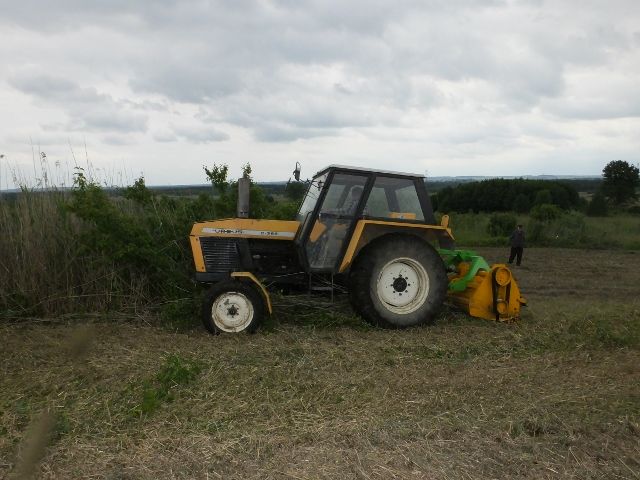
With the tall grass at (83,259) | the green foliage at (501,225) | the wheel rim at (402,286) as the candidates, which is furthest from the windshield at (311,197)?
the green foliage at (501,225)

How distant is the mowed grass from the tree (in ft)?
111

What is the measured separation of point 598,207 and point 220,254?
31158 millimetres

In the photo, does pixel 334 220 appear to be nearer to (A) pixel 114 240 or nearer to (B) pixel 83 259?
(A) pixel 114 240

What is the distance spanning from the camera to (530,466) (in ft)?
11.4

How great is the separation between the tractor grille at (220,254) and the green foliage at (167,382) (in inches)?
71.9

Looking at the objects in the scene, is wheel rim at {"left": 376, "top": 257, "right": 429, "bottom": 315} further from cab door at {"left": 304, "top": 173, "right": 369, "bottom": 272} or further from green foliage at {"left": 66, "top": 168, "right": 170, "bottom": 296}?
green foliage at {"left": 66, "top": 168, "right": 170, "bottom": 296}

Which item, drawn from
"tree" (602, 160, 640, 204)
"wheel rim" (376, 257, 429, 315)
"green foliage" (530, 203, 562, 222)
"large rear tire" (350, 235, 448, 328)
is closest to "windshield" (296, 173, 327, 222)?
"large rear tire" (350, 235, 448, 328)

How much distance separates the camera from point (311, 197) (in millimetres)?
7125

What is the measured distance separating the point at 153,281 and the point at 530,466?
515cm

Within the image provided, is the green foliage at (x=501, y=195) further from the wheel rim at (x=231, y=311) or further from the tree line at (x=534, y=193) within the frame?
the wheel rim at (x=231, y=311)

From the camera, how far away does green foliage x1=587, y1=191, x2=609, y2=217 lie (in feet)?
109

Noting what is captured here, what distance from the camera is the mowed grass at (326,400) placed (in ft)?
11.5

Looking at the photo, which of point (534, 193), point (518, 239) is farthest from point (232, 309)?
point (534, 193)

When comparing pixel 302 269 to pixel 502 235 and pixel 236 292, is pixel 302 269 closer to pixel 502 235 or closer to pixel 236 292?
pixel 236 292
